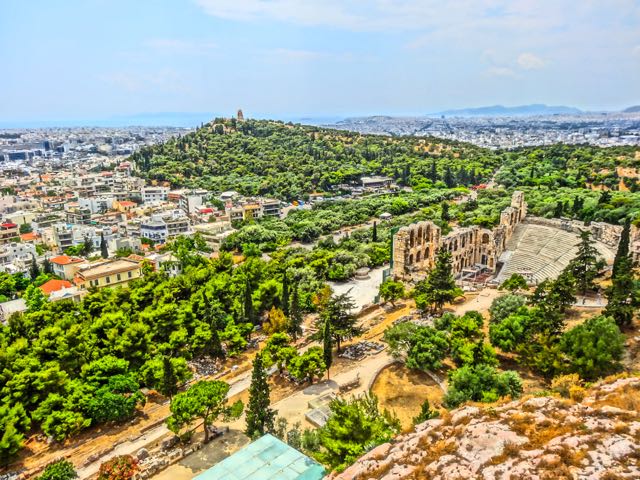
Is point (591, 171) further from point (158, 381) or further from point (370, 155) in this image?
point (158, 381)

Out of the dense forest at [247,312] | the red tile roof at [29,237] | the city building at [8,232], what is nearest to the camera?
the dense forest at [247,312]

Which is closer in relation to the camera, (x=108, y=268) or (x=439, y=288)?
(x=439, y=288)

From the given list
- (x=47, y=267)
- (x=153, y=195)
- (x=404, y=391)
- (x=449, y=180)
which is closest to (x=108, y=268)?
(x=47, y=267)

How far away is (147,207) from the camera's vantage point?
298 feet

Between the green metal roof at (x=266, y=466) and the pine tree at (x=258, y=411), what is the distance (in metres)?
3.78

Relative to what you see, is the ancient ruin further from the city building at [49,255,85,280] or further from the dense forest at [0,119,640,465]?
the city building at [49,255,85,280]

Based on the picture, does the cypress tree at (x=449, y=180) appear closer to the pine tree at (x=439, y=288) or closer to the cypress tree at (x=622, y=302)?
the pine tree at (x=439, y=288)

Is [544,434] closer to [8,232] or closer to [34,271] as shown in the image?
[34,271]

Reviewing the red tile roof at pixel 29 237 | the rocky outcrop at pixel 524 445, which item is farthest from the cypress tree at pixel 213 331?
the red tile roof at pixel 29 237

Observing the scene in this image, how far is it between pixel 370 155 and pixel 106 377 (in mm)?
107919

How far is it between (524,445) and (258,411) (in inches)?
563

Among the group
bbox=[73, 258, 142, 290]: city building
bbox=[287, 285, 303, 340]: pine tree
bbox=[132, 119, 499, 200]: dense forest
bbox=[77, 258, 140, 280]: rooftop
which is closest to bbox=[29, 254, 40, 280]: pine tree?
bbox=[73, 258, 142, 290]: city building

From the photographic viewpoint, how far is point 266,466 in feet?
56.4

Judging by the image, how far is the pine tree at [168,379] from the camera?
26.1 metres
